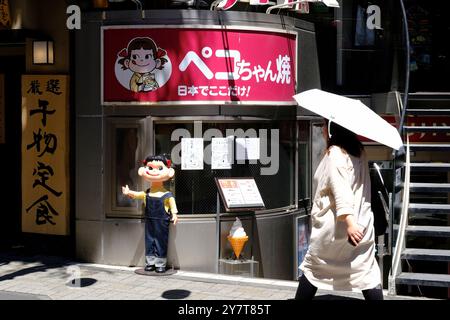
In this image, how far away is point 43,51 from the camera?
32.0 feet

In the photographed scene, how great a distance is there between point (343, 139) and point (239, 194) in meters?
3.57

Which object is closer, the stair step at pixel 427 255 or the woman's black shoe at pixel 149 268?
the stair step at pixel 427 255

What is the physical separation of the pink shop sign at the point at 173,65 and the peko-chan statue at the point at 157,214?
3.39 ft

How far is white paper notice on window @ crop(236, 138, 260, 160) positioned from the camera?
9.66 meters

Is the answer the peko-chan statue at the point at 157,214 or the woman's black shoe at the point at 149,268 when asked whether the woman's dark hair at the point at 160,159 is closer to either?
the peko-chan statue at the point at 157,214

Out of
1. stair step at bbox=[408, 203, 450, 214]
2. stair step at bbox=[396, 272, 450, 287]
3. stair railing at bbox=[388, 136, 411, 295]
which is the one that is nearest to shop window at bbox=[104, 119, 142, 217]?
stair railing at bbox=[388, 136, 411, 295]

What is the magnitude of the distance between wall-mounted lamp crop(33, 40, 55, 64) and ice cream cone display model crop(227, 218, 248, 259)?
3.73m

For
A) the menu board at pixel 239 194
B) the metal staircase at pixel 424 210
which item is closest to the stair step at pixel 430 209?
the metal staircase at pixel 424 210

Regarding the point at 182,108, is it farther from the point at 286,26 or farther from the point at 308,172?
the point at 308,172

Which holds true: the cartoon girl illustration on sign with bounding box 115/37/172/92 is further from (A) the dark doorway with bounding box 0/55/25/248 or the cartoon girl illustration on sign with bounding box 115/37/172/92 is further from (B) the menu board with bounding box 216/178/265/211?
(A) the dark doorway with bounding box 0/55/25/248

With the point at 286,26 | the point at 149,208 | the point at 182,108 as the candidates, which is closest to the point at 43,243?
the point at 149,208

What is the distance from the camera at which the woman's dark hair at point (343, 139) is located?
5.96 metres

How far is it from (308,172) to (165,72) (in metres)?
3.47

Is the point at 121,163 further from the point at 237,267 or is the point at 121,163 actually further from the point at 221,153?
the point at 237,267
